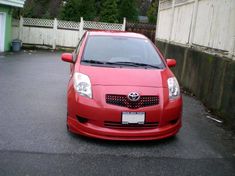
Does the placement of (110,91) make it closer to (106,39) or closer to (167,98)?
(167,98)

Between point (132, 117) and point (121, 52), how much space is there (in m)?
1.81

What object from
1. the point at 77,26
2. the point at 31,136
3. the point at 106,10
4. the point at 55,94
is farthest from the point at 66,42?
the point at 31,136

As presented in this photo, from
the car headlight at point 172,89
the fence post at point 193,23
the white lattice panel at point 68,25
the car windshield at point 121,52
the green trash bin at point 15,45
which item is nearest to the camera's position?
the car headlight at point 172,89

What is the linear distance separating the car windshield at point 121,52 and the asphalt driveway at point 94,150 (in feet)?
4.31

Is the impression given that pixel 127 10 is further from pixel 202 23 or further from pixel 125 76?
pixel 125 76

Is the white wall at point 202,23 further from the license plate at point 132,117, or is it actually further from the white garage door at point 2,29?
the white garage door at point 2,29

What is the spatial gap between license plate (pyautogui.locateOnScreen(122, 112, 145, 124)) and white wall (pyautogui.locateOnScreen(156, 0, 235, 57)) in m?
3.07

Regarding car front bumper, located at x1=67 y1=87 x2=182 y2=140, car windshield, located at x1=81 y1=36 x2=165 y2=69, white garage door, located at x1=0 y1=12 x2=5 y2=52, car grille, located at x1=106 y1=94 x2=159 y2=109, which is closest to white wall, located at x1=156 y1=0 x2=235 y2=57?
car windshield, located at x1=81 y1=36 x2=165 y2=69

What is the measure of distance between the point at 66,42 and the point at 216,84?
18.5 metres

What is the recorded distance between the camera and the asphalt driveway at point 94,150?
489 cm

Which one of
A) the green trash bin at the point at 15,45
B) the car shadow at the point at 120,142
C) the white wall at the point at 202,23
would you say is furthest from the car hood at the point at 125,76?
the green trash bin at the point at 15,45

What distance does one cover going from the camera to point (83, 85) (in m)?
5.94

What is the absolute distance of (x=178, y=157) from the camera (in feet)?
18.0

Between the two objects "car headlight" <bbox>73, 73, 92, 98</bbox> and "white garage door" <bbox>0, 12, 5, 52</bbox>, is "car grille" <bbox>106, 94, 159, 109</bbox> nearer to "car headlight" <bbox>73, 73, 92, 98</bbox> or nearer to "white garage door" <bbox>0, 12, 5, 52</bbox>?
"car headlight" <bbox>73, 73, 92, 98</bbox>
